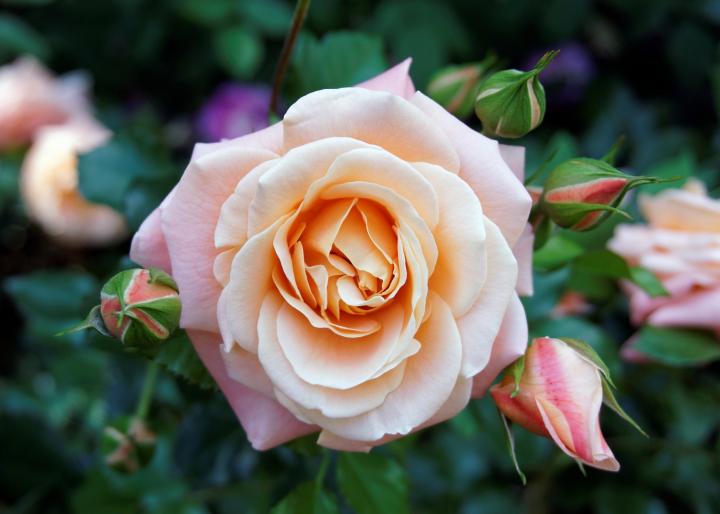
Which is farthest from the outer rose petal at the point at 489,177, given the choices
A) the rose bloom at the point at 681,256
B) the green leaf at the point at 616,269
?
the rose bloom at the point at 681,256

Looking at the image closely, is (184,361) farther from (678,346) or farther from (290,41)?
(678,346)

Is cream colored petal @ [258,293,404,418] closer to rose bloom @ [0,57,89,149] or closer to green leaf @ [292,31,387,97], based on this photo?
green leaf @ [292,31,387,97]

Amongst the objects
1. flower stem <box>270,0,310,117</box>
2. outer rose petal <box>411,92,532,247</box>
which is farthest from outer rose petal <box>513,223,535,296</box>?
flower stem <box>270,0,310,117</box>

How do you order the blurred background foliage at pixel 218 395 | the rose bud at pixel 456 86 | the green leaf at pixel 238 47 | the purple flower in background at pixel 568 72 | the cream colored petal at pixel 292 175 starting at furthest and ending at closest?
the purple flower in background at pixel 568 72, the green leaf at pixel 238 47, the blurred background foliage at pixel 218 395, the rose bud at pixel 456 86, the cream colored petal at pixel 292 175

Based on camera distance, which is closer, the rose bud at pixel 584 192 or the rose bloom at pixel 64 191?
the rose bud at pixel 584 192

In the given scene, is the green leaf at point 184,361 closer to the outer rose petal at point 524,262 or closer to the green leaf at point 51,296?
the outer rose petal at point 524,262

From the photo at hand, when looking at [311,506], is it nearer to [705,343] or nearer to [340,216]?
[340,216]
